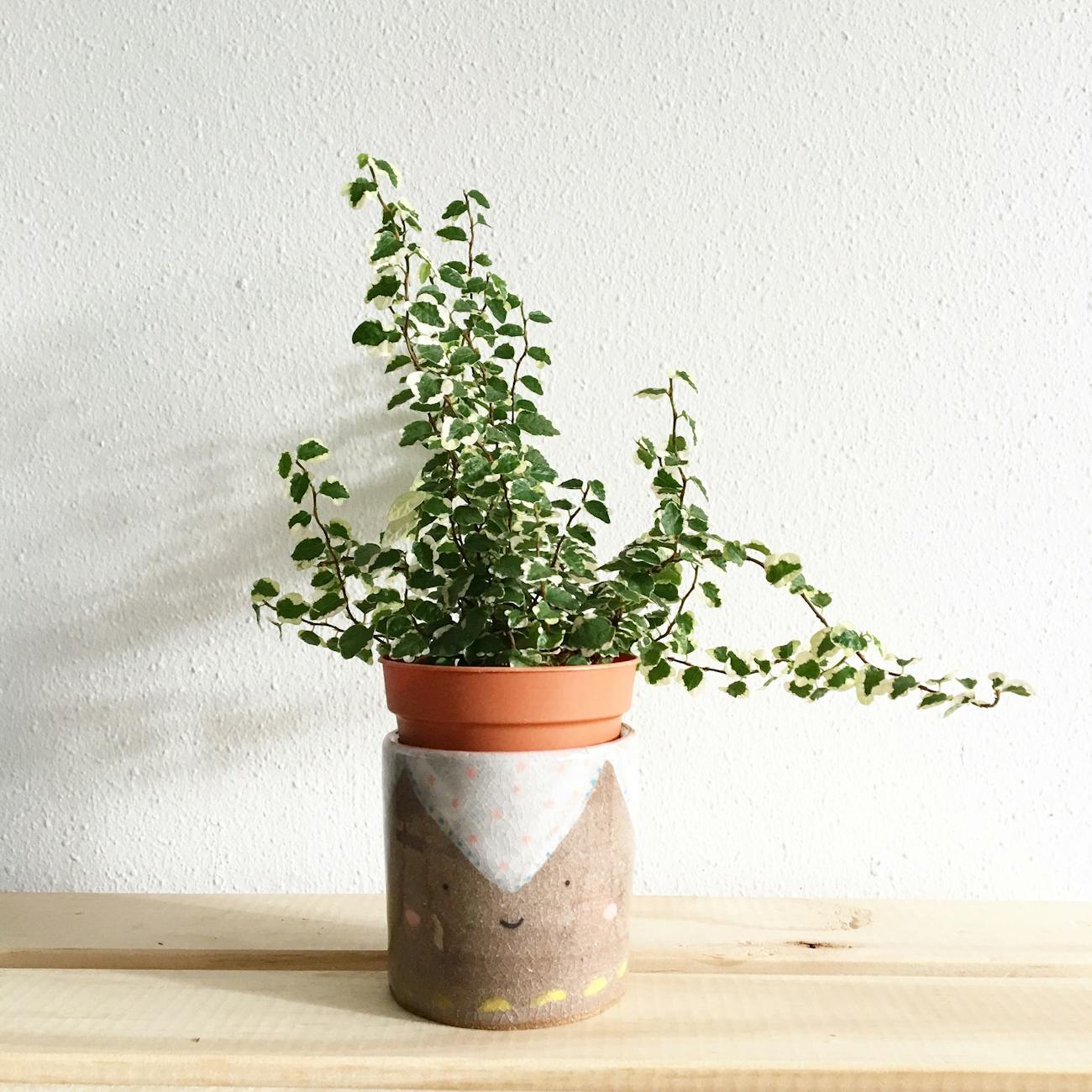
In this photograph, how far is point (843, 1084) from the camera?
0.64 m

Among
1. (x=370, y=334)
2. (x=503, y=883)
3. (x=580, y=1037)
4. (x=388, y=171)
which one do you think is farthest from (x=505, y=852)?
(x=388, y=171)

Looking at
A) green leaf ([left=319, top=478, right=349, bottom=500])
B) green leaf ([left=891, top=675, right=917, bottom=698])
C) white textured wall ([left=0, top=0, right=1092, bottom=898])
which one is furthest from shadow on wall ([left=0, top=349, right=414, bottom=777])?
green leaf ([left=891, top=675, right=917, bottom=698])

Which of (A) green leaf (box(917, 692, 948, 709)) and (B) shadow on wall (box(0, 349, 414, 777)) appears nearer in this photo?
(A) green leaf (box(917, 692, 948, 709))

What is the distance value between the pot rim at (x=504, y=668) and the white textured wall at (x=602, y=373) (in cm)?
24

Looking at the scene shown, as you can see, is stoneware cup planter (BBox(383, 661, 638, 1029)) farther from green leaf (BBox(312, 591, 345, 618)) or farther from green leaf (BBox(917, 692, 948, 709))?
green leaf (BBox(917, 692, 948, 709))

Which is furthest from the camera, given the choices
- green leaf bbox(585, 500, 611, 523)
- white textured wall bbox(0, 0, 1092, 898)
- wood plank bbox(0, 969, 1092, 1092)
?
white textured wall bbox(0, 0, 1092, 898)

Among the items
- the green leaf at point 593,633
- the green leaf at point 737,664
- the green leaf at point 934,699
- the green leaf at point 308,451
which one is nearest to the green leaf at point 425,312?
the green leaf at point 308,451

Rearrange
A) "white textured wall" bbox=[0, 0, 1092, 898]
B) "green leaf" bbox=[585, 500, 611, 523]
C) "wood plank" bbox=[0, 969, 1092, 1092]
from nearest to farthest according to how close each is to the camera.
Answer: "wood plank" bbox=[0, 969, 1092, 1092]
"green leaf" bbox=[585, 500, 611, 523]
"white textured wall" bbox=[0, 0, 1092, 898]

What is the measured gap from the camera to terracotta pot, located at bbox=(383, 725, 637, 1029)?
690 mm

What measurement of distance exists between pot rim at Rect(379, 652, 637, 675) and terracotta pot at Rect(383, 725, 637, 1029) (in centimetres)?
6

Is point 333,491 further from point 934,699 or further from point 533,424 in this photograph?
point 934,699

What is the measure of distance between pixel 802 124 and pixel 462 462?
481 millimetres

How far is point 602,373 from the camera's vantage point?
939 millimetres

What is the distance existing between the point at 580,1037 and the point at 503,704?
22 cm
